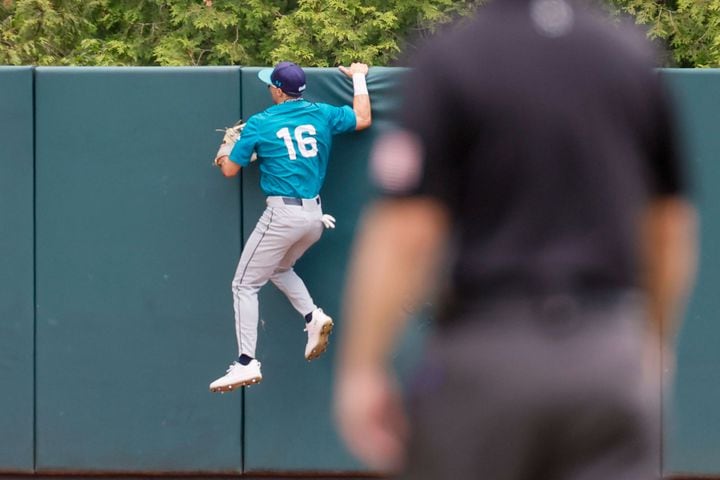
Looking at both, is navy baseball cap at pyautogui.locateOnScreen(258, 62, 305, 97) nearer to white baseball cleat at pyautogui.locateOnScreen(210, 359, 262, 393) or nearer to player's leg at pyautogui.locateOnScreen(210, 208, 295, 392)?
player's leg at pyautogui.locateOnScreen(210, 208, 295, 392)

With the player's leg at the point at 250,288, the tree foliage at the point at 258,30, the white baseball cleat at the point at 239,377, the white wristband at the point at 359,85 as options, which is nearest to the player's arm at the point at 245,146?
the player's leg at the point at 250,288

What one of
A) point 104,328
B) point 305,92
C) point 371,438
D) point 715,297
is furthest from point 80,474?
point 371,438

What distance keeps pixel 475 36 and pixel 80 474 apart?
20.3 feet

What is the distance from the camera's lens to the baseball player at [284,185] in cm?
754

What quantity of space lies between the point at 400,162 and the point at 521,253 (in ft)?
0.92

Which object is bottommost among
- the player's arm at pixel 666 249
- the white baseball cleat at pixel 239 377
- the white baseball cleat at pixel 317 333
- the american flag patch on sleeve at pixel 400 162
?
the white baseball cleat at pixel 239 377

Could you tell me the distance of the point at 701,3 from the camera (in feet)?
50.1

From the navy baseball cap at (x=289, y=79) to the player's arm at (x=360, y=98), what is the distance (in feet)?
1.20

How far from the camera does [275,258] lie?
25.1 feet

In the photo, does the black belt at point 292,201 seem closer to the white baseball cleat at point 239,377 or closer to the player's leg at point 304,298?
the player's leg at point 304,298

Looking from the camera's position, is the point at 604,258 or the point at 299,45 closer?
the point at 604,258

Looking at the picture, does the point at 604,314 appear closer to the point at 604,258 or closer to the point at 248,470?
the point at 604,258

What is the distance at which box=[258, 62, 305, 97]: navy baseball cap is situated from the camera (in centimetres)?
749

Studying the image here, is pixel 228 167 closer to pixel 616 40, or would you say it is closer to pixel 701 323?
pixel 701 323
